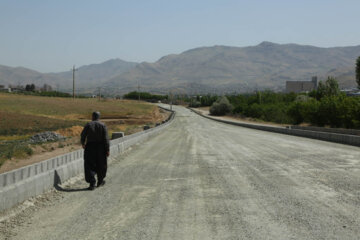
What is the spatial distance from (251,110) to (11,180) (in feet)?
303

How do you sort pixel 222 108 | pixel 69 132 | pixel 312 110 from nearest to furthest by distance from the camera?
pixel 69 132
pixel 312 110
pixel 222 108

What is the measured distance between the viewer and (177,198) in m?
9.01

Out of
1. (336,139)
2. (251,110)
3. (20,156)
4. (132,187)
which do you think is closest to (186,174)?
(132,187)

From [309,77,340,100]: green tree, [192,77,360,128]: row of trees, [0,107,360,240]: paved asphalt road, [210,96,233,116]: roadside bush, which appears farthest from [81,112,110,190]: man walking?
[210,96,233,116]: roadside bush

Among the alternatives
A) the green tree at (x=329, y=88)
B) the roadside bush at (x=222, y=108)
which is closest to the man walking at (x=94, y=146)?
the green tree at (x=329, y=88)

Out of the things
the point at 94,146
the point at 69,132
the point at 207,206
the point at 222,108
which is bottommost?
the point at 69,132

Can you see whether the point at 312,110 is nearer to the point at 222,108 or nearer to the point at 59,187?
the point at 59,187

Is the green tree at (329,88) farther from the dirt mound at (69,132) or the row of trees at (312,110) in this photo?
the dirt mound at (69,132)

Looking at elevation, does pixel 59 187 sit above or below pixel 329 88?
below

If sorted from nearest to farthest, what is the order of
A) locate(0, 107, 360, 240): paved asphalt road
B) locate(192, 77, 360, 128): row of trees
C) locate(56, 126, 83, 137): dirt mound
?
locate(0, 107, 360, 240): paved asphalt road
locate(56, 126, 83, 137): dirt mound
locate(192, 77, 360, 128): row of trees

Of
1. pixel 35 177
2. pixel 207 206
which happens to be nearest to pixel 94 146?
pixel 35 177

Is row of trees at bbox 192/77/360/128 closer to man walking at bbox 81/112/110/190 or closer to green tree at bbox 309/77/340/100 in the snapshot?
green tree at bbox 309/77/340/100

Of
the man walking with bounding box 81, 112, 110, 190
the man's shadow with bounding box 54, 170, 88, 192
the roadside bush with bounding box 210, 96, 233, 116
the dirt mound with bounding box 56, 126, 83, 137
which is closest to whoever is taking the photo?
the man walking with bounding box 81, 112, 110, 190

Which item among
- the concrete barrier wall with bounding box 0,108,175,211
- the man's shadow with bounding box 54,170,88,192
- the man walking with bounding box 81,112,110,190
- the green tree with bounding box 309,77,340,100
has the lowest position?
the man's shadow with bounding box 54,170,88,192
